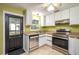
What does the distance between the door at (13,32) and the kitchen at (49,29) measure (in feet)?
0.05

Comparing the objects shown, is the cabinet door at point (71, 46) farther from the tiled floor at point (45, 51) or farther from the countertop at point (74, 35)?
the tiled floor at point (45, 51)

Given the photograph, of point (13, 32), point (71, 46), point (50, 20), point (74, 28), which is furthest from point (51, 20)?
point (13, 32)

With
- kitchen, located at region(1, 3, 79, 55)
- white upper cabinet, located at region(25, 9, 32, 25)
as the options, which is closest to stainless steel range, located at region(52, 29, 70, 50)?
kitchen, located at region(1, 3, 79, 55)

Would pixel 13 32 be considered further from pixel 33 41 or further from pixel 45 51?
pixel 45 51

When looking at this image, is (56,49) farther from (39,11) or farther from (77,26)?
(39,11)

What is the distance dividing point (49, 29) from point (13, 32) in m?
0.57

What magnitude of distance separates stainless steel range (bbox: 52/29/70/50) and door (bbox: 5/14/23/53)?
1.79ft

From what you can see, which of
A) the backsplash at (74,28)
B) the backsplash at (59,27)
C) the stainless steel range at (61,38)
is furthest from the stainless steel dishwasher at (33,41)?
the backsplash at (74,28)

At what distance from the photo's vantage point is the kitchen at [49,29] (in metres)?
1.25

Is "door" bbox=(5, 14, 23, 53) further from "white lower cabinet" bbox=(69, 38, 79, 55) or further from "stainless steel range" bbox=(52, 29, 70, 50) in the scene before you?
"white lower cabinet" bbox=(69, 38, 79, 55)

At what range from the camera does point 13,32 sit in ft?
4.13

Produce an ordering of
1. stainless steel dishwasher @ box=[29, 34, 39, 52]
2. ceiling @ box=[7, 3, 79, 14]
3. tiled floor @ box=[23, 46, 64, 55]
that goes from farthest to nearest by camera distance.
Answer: stainless steel dishwasher @ box=[29, 34, 39, 52]
tiled floor @ box=[23, 46, 64, 55]
ceiling @ box=[7, 3, 79, 14]

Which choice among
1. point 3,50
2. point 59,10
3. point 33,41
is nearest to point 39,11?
point 59,10

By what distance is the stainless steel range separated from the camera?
1.33 m
